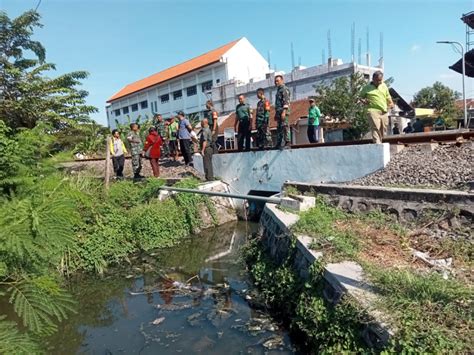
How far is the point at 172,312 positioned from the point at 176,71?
4039 centimetres

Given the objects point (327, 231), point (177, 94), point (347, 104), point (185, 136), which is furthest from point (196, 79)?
point (327, 231)

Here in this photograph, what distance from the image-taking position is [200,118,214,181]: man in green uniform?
12.2m

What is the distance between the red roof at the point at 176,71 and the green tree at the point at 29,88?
23.4m

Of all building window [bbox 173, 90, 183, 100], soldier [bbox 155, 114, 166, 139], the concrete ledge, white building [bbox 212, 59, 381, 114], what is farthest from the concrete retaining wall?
building window [bbox 173, 90, 183, 100]

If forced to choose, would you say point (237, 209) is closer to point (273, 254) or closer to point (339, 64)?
point (273, 254)

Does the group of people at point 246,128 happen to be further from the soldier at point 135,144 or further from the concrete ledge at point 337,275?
the concrete ledge at point 337,275

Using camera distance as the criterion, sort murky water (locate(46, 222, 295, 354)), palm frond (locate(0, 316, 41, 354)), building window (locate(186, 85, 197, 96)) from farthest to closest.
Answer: building window (locate(186, 85, 197, 96))
murky water (locate(46, 222, 295, 354))
palm frond (locate(0, 316, 41, 354))

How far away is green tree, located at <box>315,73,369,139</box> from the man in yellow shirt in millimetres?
13014

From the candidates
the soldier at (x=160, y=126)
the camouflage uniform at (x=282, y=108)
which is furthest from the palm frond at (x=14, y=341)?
the soldier at (x=160, y=126)

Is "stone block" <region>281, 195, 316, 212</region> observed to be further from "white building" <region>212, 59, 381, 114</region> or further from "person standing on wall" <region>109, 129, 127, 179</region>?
"white building" <region>212, 59, 381, 114</region>

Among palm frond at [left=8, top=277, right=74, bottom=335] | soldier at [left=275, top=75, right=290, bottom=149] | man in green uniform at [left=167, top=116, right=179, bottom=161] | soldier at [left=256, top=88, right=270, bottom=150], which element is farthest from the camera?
man in green uniform at [left=167, top=116, right=179, bottom=161]

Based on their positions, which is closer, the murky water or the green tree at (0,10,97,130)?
the murky water

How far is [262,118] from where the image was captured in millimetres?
10406

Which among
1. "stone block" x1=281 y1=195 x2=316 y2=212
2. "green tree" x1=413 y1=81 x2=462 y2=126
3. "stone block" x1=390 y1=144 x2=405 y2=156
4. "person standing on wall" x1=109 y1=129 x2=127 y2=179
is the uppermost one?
"green tree" x1=413 y1=81 x2=462 y2=126
